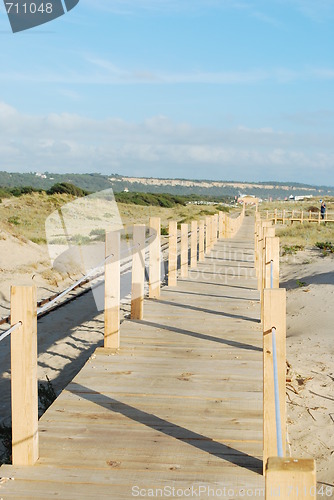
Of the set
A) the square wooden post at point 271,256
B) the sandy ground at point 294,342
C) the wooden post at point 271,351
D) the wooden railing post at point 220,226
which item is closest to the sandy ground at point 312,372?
the sandy ground at point 294,342

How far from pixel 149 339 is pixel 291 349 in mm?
2702

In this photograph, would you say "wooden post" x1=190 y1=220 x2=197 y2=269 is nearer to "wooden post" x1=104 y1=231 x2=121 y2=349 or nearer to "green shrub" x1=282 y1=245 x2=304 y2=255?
"wooden post" x1=104 y1=231 x2=121 y2=349

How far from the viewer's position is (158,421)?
14.6ft

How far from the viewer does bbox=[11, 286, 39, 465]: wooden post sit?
3.63 meters

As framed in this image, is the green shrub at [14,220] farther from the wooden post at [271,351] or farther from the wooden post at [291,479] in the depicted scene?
the wooden post at [291,479]

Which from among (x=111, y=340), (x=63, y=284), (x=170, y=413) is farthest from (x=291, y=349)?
(x=63, y=284)

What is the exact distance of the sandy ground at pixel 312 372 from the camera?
5.19 m

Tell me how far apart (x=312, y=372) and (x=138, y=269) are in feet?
8.31

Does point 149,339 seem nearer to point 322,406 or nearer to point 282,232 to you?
point 322,406

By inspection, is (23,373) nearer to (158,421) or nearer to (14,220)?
(158,421)

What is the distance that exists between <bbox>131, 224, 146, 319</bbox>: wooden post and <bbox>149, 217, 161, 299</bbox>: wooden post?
101 centimetres

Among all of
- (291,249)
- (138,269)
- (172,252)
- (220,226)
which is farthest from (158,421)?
(291,249)

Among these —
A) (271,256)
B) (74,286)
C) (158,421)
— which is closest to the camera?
(158,421)

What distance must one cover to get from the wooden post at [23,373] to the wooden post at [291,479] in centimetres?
211
